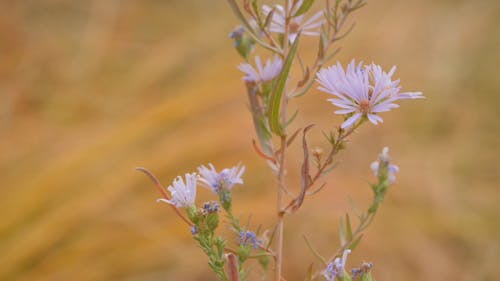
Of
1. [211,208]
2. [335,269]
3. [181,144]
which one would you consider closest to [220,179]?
[211,208]

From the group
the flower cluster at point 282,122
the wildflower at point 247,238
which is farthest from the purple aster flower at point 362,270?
the wildflower at point 247,238

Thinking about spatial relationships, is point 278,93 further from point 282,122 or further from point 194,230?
point 194,230

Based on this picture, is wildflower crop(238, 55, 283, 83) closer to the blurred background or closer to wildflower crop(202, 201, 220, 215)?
wildflower crop(202, 201, 220, 215)

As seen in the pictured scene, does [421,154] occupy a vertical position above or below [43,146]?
below

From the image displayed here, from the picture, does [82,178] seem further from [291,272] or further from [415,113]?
[415,113]

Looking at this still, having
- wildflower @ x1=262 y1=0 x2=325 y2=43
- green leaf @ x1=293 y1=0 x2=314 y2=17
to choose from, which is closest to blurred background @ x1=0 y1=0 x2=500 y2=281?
wildflower @ x1=262 y1=0 x2=325 y2=43

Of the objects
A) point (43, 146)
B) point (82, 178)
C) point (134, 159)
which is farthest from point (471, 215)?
point (43, 146)
